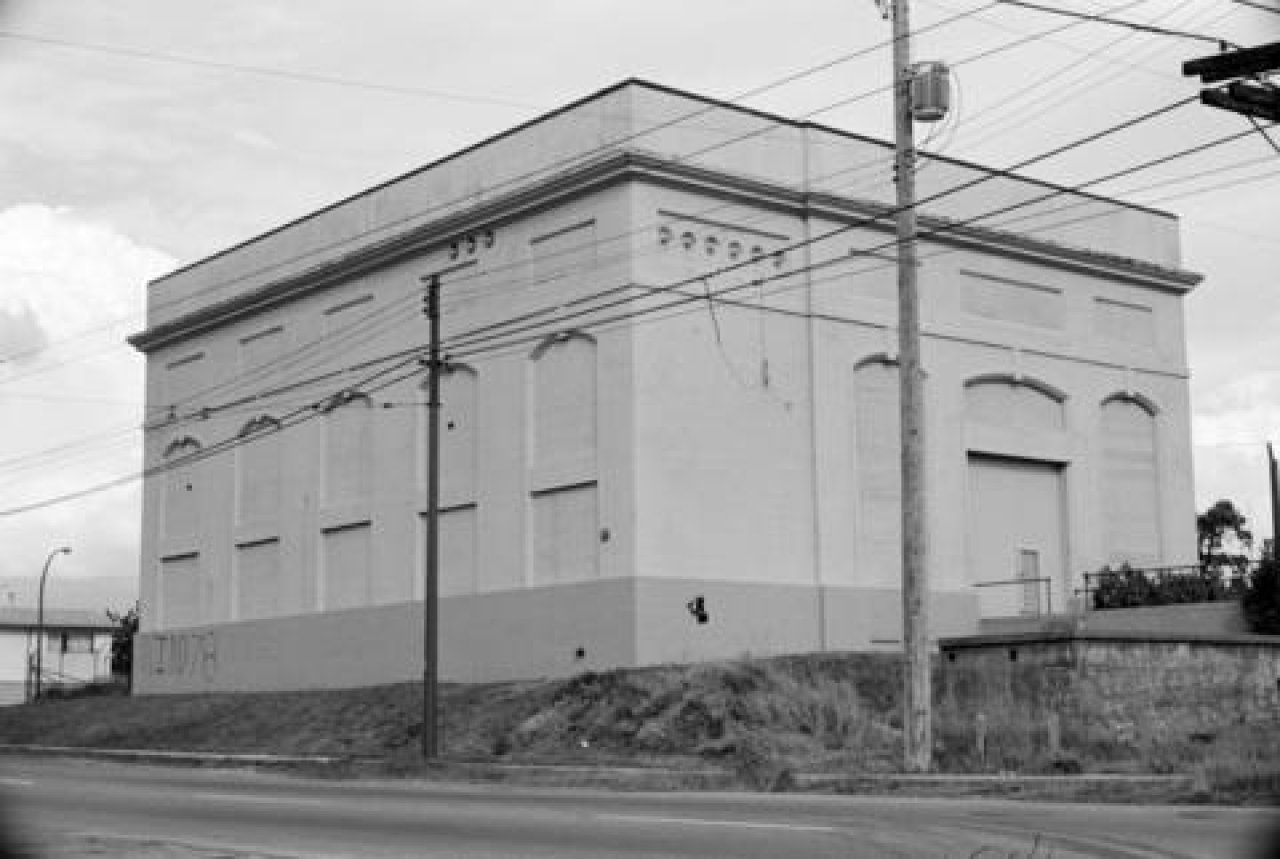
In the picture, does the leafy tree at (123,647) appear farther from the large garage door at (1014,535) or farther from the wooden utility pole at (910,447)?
the wooden utility pole at (910,447)

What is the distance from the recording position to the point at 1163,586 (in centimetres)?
4128

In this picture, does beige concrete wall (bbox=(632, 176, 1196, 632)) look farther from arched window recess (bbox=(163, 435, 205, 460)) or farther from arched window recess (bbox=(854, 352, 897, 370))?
arched window recess (bbox=(163, 435, 205, 460))

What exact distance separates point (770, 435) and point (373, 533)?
1138cm

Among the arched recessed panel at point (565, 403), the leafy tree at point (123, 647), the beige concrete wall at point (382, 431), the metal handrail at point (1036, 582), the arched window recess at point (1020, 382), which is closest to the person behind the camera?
the beige concrete wall at point (382, 431)

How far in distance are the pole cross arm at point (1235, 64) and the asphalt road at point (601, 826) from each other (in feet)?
26.1

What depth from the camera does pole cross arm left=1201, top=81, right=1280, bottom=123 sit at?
1922cm

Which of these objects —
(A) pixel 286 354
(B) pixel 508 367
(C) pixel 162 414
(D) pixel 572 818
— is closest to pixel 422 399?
(B) pixel 508 367

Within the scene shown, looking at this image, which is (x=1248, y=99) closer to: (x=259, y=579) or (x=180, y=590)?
(x=259, y=579)

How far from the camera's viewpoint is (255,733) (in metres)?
40.5

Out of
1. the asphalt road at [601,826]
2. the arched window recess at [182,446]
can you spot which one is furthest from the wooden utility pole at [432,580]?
the arched window recess at [182,446]

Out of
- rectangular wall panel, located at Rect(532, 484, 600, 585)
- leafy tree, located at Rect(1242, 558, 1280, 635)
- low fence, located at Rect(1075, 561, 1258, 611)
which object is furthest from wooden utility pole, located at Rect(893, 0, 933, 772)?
low fence, located at Rect(1075, 561, 1258, 611)

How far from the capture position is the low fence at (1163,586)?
1602 inches

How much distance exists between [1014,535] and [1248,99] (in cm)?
2543

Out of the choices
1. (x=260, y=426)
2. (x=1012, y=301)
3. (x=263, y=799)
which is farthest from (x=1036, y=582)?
Result: (x=263, y=799)
